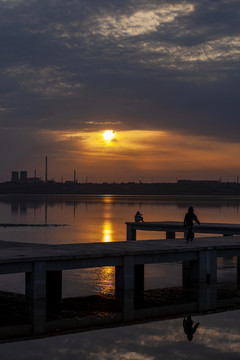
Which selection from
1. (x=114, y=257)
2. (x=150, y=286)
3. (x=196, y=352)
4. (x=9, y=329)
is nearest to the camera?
(x=196, y=352)

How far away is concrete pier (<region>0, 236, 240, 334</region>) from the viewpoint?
1716 cm

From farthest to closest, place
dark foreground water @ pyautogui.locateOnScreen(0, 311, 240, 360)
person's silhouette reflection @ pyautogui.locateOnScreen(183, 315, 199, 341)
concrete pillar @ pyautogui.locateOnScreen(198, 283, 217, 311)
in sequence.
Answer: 1. concrete pillar @ pyautogui.locateOnScreen(198, 283, 217, 311)
2. person's silhouette reflection @ pyautogui.locateOnScreen(183, 315, 199, 341)
3. dark foreground water @ pyautogui.locateOnScreen(0, 311, 240, 360)

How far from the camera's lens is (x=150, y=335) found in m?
13.6

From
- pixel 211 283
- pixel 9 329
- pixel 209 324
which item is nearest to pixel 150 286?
pixel 211 283

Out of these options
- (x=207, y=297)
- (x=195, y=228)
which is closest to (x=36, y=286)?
(x=207, y=297)

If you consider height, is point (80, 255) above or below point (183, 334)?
above

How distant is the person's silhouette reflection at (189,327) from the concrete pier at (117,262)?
1.50 meters

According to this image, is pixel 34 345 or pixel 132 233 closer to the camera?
pixel 34 345

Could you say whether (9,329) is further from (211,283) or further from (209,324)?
(211,283)

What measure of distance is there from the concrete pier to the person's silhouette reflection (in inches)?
59.1

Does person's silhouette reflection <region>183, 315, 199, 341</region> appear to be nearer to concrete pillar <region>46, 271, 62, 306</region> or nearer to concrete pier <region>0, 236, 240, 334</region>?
concrete pier <region>0, 236, 240, 334</region>

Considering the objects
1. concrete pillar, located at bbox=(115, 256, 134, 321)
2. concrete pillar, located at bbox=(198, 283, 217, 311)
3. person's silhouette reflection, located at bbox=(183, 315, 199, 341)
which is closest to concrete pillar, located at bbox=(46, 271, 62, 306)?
concrete pillar, located at bbox=(115, 256, 134, 321)

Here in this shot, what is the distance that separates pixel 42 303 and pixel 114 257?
312cm

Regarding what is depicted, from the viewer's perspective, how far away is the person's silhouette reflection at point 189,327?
13.7 m
